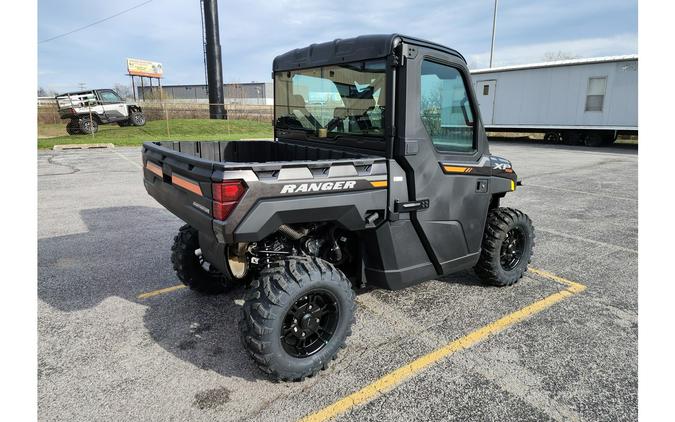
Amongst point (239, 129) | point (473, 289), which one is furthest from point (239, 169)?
point (239, 129)

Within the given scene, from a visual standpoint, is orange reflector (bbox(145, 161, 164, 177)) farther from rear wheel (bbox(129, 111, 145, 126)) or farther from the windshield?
rear wheel (bbox(129, 111, 145, 126))

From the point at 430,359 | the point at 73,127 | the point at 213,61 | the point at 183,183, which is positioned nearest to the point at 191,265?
the point at 183,183

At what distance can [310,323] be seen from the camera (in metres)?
2.81

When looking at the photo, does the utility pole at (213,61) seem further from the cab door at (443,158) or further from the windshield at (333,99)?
the cab door at (443,158)

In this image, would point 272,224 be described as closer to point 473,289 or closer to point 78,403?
point 78,403

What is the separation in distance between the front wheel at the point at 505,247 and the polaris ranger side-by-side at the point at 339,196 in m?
0.02

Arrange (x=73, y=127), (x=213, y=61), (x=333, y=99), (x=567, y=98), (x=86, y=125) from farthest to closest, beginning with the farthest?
(x=213, y=61)
(x=73, y=127)
(x=86, y=125)
(x=567, y=98)
(x=333, y=99)

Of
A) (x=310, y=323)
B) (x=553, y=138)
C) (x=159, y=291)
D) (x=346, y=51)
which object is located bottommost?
(x=159, y=291)

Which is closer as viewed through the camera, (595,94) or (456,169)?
(456,169)

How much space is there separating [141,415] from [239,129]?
78.3ft

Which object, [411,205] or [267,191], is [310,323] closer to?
[267,191]

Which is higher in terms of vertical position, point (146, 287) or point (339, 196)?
point (339, 196)

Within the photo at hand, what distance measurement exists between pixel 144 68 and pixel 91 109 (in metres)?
25.9

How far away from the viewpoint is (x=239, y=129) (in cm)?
2497
